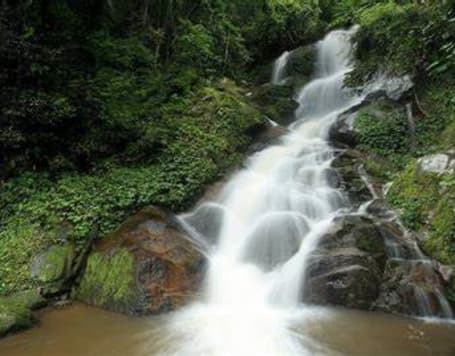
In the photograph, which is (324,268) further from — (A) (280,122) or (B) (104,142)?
(A) (280,122)

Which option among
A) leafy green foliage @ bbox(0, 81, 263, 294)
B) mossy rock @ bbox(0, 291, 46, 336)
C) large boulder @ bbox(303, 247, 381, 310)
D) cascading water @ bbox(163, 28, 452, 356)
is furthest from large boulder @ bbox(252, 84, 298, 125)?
mossy rock @ bbox(0, 291, 46, 336)

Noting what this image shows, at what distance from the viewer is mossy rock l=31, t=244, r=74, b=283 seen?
637 cm

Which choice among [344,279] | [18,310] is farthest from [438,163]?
[18,310]

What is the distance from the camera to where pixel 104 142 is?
27.7ft

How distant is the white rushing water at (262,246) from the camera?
497cm

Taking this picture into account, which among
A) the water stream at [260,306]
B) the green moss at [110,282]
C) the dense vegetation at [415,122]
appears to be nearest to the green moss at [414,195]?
the dense vegetation at [415,122]

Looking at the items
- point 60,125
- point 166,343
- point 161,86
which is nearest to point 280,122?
point 161,86

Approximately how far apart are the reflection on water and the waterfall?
1073cm

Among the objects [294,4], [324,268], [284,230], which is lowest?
[324,268]

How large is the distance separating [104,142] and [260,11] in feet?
34.7

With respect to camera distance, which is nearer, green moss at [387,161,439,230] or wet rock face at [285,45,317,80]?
green moss at [387,161,439,230]

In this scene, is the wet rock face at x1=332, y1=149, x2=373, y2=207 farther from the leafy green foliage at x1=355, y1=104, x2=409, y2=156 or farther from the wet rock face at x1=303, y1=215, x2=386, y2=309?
the wet rock face at x1=303, y1=215, x2=386, y2=309

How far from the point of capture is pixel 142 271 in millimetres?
6211

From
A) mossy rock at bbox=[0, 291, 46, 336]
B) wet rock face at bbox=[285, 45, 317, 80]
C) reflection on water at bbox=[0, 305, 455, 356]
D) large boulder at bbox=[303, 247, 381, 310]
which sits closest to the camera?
reflection on water at bbox=[0, 305, 455, 356]
